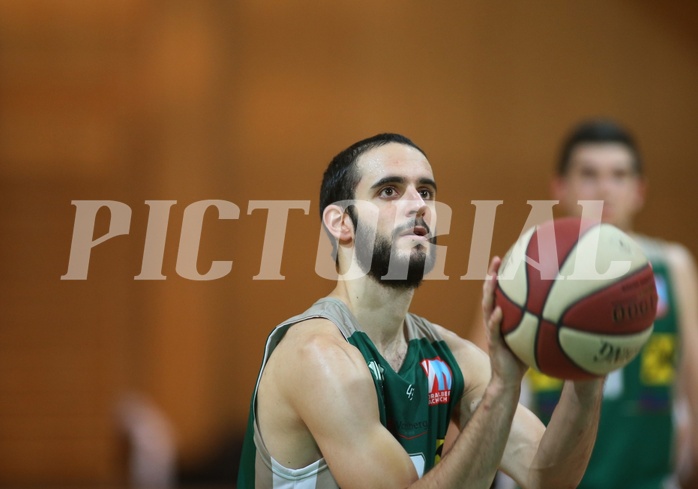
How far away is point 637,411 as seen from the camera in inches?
192

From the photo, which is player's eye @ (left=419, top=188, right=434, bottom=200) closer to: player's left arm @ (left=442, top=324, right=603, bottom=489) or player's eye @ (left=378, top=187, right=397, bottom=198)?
player's eye @ (left=378, top=187, right=397, bottom=198)

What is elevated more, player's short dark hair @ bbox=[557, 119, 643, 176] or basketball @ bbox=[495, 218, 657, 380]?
player's short dark hair @ bbox=[557, 119, 643, 176]

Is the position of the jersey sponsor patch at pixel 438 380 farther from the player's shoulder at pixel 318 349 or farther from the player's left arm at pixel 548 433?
the player's shoulder at pixel 318 349

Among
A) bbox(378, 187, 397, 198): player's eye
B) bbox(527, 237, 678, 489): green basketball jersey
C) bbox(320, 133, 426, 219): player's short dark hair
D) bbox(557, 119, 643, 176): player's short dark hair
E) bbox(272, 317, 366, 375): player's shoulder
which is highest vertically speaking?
bbox(557, 119, 643, 176): player's short dark hair

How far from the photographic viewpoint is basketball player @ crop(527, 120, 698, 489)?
4.86 m

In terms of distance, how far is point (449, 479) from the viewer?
258 cm

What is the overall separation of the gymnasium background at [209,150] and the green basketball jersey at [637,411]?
3.00 metres

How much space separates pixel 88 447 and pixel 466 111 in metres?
4.33

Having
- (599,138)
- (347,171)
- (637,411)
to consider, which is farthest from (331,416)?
(599,138)

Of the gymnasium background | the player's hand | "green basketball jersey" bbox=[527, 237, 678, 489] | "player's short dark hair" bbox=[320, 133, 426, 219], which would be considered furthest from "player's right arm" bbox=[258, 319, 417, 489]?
the gymnasium background

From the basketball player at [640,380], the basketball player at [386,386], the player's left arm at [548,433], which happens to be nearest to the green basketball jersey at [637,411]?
the basketball player at [640,380]

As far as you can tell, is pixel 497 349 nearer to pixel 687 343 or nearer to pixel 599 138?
pixel 687 343

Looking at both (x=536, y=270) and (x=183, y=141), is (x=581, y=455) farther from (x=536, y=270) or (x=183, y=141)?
(x=183, y=141)

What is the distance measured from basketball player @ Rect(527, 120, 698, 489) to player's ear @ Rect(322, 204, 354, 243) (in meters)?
2.14
